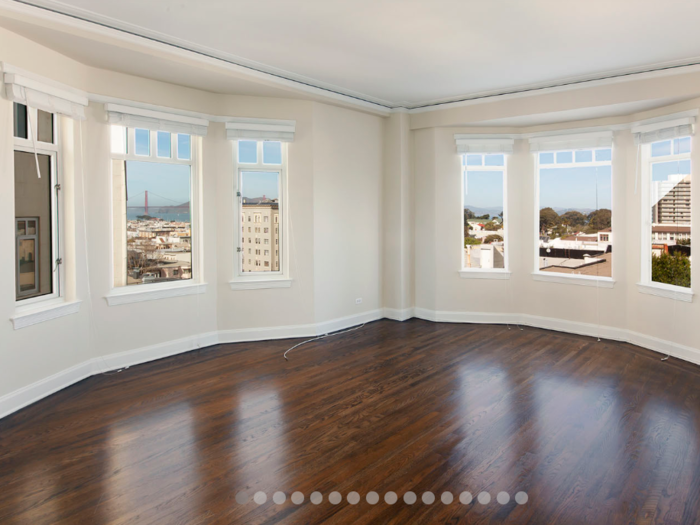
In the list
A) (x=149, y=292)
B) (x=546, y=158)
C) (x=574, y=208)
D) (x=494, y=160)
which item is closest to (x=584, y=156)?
(x=546, y=158)

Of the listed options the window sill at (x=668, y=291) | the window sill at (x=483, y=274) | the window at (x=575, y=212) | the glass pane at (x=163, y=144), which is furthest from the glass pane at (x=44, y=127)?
the window sill at (x=668, y=291)

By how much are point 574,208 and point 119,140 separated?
5225mm

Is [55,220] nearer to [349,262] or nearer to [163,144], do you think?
[163,144]

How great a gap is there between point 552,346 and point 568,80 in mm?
2912

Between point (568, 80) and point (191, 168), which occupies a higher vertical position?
point (568, 80)

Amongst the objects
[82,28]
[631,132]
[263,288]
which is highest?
[82,28]

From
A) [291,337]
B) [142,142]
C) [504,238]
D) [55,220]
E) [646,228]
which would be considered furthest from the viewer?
[504,238]

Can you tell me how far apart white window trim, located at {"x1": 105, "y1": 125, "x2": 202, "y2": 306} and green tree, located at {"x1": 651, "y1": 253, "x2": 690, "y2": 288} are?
196 inches

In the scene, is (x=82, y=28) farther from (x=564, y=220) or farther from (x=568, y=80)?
(x=564, y=220)

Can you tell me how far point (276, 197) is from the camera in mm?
5598

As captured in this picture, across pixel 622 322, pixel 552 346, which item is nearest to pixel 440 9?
pixel 552 346

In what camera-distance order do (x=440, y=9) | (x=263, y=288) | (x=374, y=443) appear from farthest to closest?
(x=263, y=288) < (x=440, y=9) < (x=374, y=443)

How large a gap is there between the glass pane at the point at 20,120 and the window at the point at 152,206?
2.81 ft

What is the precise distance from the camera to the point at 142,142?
477 cm
